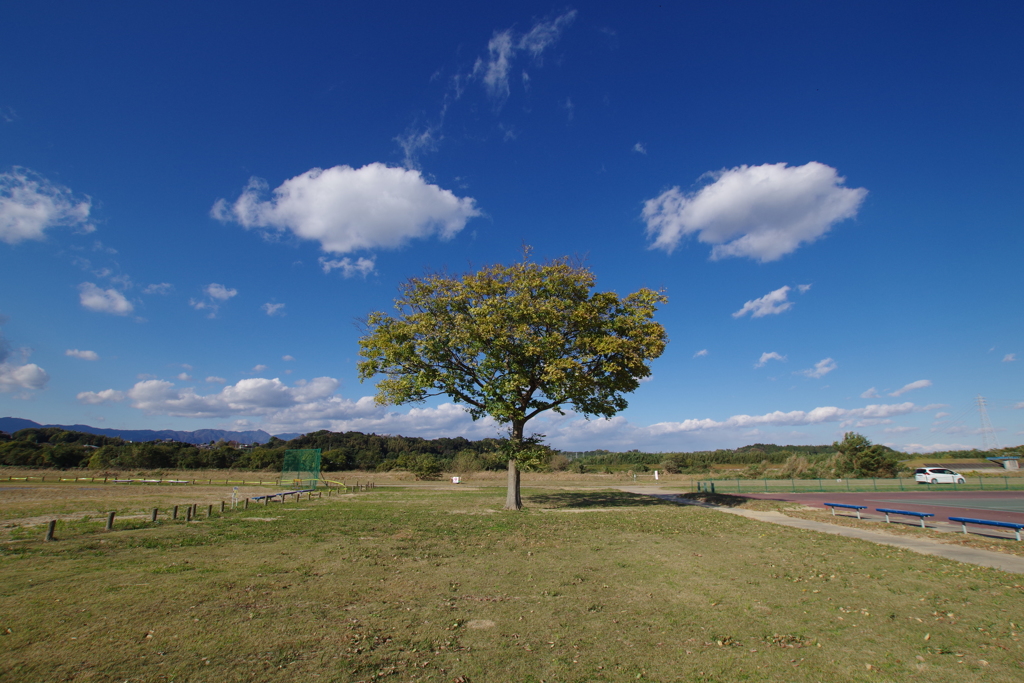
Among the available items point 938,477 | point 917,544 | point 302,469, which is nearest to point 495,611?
point 917,544

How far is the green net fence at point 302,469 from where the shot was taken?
138 feet

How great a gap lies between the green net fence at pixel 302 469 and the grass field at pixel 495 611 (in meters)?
30.7

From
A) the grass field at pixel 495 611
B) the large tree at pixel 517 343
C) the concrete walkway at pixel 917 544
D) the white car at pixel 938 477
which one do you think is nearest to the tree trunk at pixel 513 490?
the large tree at pixel 517 343

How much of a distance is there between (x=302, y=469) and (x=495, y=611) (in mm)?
44758

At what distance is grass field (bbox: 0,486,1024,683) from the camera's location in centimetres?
502

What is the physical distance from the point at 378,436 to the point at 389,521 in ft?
359

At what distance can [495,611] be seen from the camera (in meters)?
6.98

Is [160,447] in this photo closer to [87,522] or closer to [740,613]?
[87,522]

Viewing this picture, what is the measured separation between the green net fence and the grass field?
30.7 m

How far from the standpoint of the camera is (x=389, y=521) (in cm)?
1725

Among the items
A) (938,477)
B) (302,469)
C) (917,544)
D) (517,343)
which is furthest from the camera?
(302,469)

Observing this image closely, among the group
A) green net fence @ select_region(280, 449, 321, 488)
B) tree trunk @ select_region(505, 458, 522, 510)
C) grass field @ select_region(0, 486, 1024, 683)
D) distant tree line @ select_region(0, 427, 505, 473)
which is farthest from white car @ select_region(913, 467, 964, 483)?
green net fence @ select_region(280, 449, 321, 488)

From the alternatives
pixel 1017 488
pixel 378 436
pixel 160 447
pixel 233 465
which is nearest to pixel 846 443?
pixel 1017 488

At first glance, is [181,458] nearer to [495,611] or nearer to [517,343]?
[517,343]
